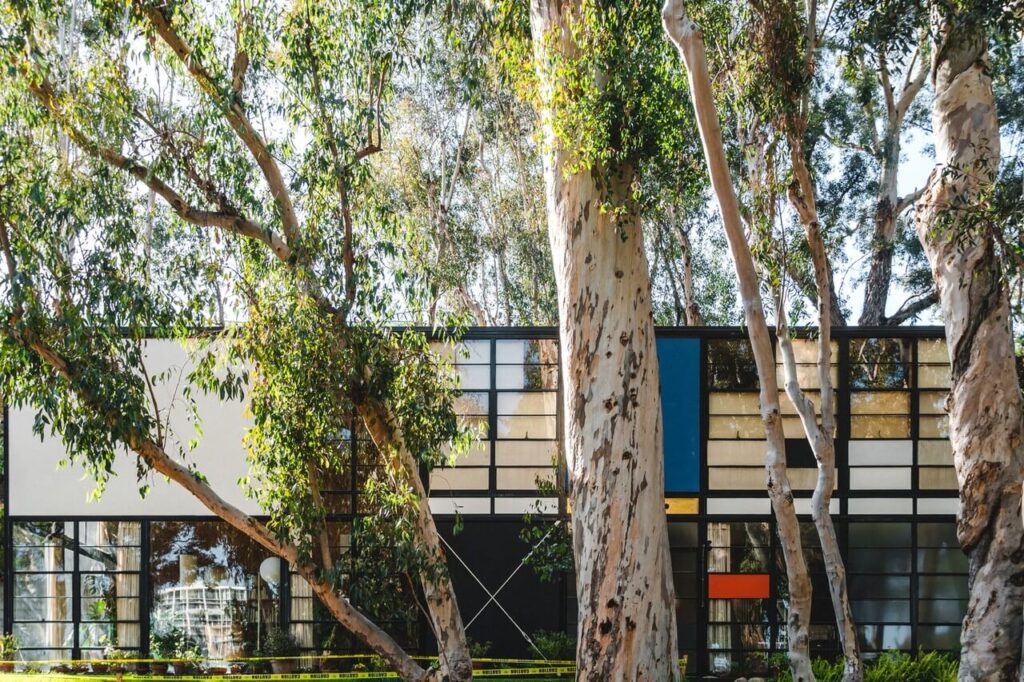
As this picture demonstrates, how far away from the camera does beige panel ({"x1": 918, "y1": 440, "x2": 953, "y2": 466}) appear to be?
12.6m

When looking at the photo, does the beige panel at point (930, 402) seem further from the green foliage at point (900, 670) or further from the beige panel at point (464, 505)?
the beige panel at point (464, 505)

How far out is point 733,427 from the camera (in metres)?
12.7

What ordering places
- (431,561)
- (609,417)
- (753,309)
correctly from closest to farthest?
(753,309) → (609,417) → (431,561)

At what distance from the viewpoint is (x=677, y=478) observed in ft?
41.3

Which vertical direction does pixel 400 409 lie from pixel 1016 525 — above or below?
above

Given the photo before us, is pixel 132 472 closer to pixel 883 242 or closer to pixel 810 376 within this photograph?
pixel 810 376

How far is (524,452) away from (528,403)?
1.99ft

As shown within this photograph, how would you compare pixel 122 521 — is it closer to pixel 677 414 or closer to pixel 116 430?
pixel 116 430

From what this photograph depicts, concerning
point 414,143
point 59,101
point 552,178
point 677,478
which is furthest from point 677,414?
point 414,143

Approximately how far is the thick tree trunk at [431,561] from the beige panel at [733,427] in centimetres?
485

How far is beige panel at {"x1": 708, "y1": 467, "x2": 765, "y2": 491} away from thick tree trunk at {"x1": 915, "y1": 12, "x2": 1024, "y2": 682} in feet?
13.5

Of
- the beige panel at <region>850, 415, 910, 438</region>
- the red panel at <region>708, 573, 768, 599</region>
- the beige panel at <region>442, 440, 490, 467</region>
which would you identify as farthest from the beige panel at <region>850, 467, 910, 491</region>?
the beige panel at <region>442, 440, 490, 467</region>

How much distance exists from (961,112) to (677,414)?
5.12 metres

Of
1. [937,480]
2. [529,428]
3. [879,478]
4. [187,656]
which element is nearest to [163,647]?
[187,656]
